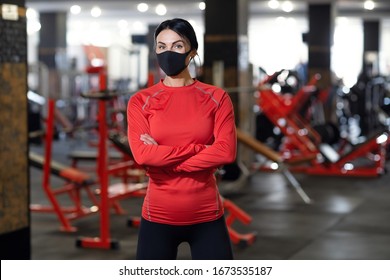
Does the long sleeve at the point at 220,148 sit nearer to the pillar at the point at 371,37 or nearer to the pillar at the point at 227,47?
the pillar at the point at 227,47

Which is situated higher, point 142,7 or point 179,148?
point 142,7

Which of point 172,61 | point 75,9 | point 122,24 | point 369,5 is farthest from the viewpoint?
point 122,24

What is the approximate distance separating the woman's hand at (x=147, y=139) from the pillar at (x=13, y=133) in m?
1.65

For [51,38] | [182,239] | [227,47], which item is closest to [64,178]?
[227,47]

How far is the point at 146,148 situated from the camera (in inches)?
83.0

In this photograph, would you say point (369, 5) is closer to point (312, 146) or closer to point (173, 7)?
point (173, 7)

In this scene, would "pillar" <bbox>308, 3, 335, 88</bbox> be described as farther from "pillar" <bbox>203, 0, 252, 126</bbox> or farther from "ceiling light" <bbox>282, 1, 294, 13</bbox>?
"pillar" <bbox>203, 0, 252, 126</bbox>

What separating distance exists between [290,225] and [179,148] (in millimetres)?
3608

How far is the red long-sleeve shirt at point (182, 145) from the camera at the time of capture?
2.10 metres

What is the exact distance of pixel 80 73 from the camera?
1355cm

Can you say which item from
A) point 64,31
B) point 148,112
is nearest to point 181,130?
point 148,112

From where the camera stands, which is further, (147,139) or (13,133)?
(13,133)

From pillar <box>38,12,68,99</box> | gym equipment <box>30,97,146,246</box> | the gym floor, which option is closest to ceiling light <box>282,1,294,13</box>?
pillar <box>38,12,68,99</box>

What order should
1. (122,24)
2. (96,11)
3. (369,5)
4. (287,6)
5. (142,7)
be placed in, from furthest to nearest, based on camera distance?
(122,24)
(96,11)
(142,7)
(287,6)
(369,5)
